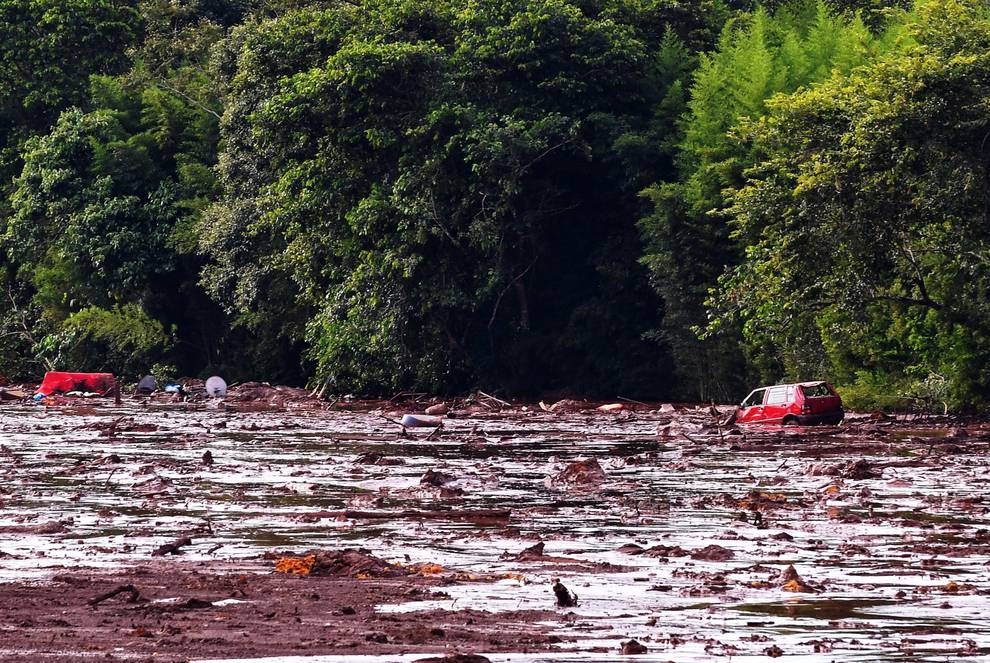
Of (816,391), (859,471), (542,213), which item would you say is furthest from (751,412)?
(542,213)

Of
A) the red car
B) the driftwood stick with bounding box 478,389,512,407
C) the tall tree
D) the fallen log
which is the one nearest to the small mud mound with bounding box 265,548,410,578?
the fallen log

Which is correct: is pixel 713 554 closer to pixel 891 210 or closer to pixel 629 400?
pixel 891 210

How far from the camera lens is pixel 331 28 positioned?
1994 inches

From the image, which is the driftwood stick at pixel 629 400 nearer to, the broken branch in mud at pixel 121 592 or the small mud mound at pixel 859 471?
Result: the small mud mound at pixel 859 471

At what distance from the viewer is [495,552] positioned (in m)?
13.0

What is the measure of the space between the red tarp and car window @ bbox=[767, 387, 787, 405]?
27.9 m

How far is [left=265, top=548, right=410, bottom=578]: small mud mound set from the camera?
452 inches

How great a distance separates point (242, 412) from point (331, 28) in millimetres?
15001

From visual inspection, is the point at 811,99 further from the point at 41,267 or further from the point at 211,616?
the point at 41,267

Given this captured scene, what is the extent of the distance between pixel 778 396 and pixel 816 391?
83 centimetres

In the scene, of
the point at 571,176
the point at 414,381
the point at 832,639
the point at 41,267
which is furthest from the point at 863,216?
the point at 41,267

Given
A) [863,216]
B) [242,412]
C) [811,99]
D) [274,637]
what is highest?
[811,99]

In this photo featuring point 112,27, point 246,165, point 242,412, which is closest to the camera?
point 242,412

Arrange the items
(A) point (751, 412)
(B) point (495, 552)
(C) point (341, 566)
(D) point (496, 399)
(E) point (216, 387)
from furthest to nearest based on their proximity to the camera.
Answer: (E) point (216, 387), (D) point (496, 399), (A) point (751, 412), (B) point (495, 552), (C) point (341, 566)
